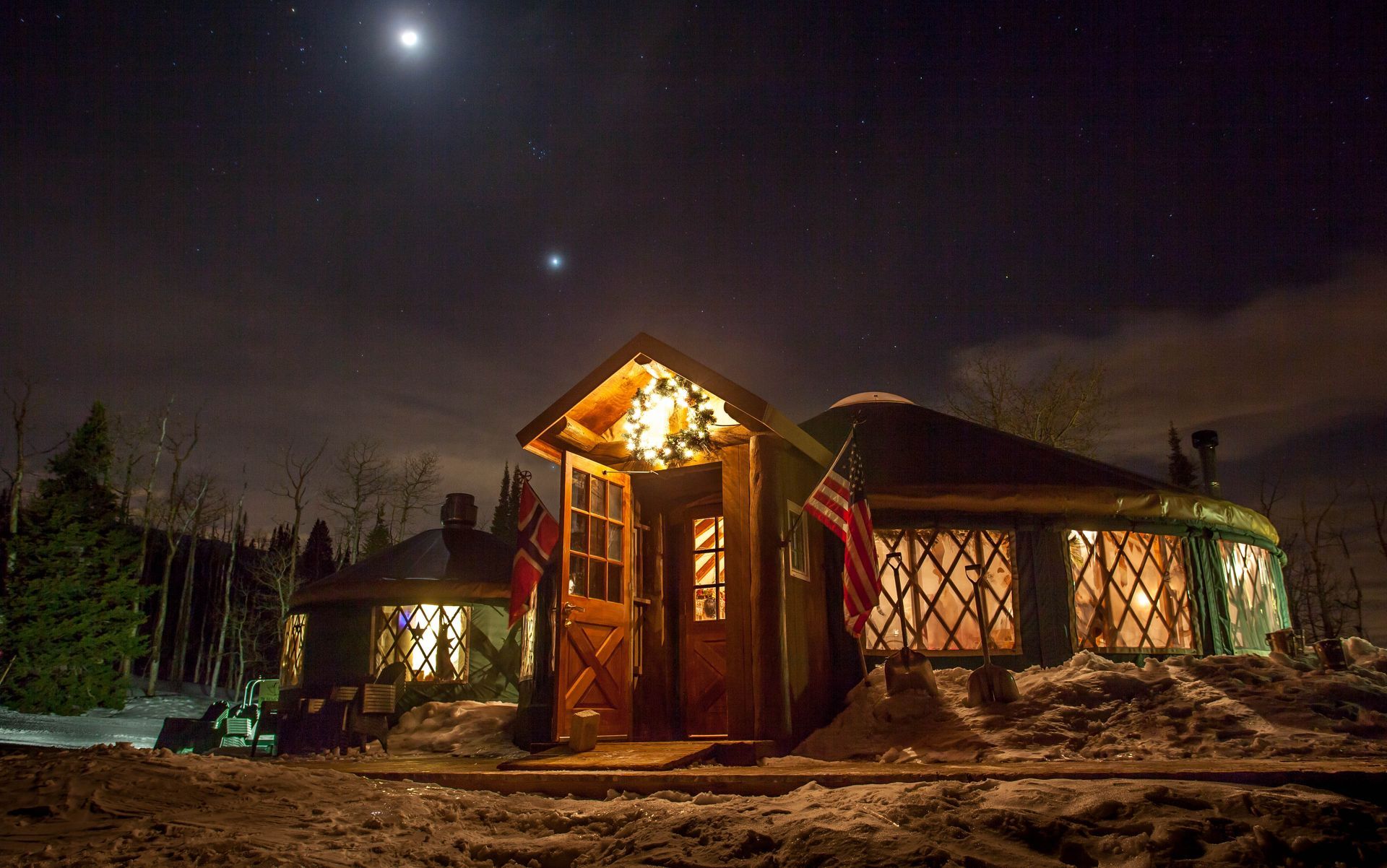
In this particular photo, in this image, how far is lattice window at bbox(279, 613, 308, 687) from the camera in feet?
34.8

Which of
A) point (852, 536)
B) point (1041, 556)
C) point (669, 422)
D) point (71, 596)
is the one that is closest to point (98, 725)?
point (71, 596)

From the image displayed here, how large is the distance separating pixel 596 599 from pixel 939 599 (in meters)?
2.97

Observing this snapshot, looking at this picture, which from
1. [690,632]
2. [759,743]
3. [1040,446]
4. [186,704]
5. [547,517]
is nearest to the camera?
[759,743]

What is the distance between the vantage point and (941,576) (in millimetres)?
6949

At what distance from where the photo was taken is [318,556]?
108 feet

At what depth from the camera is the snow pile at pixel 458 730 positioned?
7.17 meters

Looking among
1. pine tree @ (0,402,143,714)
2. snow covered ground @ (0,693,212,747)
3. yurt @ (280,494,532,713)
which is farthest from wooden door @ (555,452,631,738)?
pine tree @ (0,402,143,714)

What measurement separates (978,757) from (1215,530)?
4787mm

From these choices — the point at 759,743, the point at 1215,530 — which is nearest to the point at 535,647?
the point at 759,743

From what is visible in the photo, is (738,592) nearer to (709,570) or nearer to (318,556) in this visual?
(709,570)

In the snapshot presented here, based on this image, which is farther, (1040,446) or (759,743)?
(1040,446)

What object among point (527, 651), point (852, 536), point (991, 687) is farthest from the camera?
point (527, 651)

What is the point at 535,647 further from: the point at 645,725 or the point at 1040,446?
the point at 1040,446

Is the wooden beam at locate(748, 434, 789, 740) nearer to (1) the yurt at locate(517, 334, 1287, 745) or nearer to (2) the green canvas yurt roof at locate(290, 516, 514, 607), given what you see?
(1) the yurt at locate(517, 334, 1287, 745)
